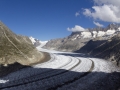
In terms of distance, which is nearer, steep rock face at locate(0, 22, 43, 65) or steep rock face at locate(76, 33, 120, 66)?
steep rock face at locate(0, 22, 43, 65)

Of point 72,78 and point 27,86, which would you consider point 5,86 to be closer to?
point 27,86

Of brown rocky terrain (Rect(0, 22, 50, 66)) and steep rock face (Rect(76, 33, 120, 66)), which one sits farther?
steep rock face (Rect(76, 33, 120, 66))

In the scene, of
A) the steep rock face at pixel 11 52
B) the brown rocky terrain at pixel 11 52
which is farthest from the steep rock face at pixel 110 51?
the steep rock face at pixel 11 52

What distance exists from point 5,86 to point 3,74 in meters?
8.54

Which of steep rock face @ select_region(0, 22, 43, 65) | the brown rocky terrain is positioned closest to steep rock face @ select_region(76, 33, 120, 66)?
the brown rocky terrain

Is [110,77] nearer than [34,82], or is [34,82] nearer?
[34,82]

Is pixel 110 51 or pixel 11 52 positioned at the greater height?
pixel 11 52

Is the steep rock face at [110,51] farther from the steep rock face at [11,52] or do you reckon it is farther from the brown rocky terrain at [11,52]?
the steep rock face at [11,52]

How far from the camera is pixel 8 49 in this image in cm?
4941

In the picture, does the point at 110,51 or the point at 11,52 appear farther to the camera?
the point at 110,51

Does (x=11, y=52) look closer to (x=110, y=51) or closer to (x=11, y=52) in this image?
(x=11, y=52)

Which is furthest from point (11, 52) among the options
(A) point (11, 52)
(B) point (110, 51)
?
(B) point (110, 51)

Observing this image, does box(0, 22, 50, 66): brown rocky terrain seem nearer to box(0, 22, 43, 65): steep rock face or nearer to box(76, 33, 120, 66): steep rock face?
box(0, 22, 43, 65): steep rock face

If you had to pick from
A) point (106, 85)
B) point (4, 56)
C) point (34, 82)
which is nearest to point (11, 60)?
point (4, 56)
